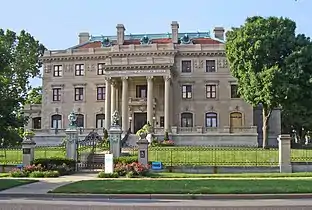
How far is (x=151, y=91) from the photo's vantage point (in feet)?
181

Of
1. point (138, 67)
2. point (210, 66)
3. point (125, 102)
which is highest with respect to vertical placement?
point (210, 66)

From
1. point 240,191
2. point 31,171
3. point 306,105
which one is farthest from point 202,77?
point 240,191

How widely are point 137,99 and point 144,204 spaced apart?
4293cm

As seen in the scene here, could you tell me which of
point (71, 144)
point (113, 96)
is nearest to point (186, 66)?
point (113, 96)

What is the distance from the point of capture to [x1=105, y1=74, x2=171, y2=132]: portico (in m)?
55.0

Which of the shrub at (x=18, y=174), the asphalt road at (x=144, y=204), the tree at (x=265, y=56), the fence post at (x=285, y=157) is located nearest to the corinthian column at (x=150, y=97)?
the tree at (x=265, y=56)

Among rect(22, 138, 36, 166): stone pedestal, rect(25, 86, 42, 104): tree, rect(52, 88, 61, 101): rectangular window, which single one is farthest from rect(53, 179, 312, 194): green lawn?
rect(25, 86, 42, 104): tree

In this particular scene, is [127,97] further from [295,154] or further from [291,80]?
[295,154]

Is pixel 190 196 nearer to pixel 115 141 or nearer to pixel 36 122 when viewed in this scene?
pixel 115 141

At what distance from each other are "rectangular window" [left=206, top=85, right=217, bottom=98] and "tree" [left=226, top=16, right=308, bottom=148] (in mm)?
9051

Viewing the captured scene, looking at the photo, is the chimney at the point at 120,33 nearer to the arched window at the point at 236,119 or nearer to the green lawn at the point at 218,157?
the arched window at the point at 236,119

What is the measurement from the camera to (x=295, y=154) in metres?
34.9

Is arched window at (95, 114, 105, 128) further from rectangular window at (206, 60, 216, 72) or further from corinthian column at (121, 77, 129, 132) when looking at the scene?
rectangular window at (206, 60, 216, 72)

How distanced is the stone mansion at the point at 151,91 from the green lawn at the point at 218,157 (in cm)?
1577
